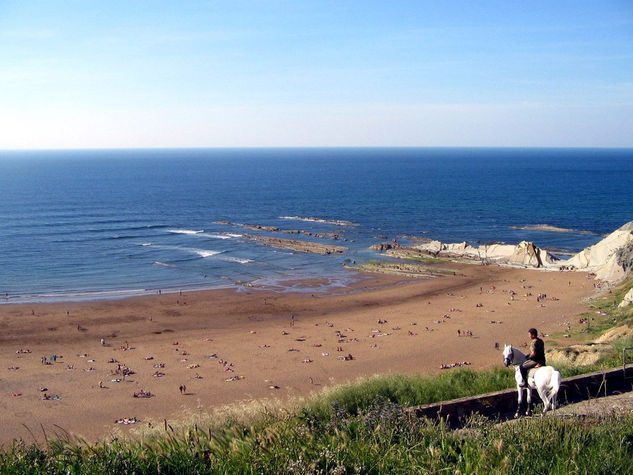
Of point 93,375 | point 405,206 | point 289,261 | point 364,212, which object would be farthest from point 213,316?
point 405,206

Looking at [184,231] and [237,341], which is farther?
[184,231]

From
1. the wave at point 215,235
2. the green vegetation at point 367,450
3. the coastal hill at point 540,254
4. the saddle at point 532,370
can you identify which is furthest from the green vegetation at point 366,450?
the wave at point 215,235

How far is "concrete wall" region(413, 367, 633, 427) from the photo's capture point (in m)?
11.3

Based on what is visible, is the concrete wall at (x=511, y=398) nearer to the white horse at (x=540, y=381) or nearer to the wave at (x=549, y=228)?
the white horse at (x=540, y=381)

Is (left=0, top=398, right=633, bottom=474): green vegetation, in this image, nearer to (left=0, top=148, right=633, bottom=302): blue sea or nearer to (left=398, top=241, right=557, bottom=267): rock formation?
(left=0, top=148, right=633, bottom=302): blue sea

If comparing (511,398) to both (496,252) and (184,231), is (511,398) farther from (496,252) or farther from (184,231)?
(184,231)

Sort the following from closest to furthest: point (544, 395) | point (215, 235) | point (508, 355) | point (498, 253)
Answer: point (544, 395) → point (508, 355) → point (498, 253) → point (215, 235)

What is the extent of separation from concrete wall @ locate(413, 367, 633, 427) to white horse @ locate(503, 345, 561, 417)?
49 cm

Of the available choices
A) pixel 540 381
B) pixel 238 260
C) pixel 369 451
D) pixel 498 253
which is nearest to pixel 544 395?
pixel 540 381

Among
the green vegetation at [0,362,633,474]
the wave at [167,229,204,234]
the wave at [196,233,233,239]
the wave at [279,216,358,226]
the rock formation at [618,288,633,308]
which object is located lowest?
the rock formation at [618,288,633,308]

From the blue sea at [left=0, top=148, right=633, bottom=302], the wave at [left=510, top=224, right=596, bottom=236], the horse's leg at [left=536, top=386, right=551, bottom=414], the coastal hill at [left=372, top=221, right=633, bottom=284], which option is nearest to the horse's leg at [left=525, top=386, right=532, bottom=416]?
the horse's leg at [left=536, top=386, right=551, bottom=414]

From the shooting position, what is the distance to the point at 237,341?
30.5 metres

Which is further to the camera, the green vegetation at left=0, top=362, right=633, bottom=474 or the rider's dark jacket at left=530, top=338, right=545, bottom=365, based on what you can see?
the rider's dark jacket at left=530, top=338, right=545, bottom=365

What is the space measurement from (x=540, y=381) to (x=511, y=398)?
159cm
